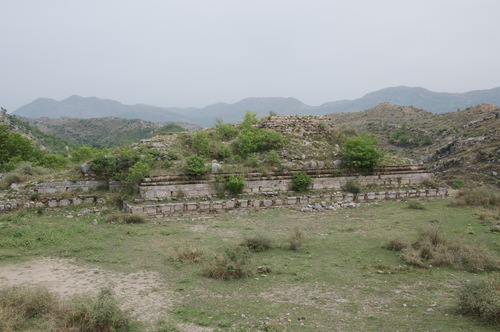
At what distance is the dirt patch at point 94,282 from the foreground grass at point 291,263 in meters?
0.26

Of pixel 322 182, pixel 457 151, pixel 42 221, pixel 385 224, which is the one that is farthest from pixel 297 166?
pixel 457 151

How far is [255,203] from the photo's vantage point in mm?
13047

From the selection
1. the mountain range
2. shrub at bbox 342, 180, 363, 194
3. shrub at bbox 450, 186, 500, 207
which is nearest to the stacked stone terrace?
shrub at bbox 342, 180, 363, 194

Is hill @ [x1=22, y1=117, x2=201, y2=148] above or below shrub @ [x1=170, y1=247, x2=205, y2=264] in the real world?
above

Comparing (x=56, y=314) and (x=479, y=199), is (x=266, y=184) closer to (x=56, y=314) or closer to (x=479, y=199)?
(x=479, y=199)

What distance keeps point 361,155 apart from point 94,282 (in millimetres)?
12715

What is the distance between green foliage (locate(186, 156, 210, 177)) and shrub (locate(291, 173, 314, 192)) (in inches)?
151

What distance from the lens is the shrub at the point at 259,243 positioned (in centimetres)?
791

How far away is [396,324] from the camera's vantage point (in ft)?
14.1

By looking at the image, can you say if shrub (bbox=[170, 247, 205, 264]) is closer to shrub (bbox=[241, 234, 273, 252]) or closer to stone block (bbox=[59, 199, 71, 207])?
shrub (bbox=[241, 234, 273, 252])

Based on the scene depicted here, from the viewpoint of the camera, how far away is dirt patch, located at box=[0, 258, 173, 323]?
16.3ft

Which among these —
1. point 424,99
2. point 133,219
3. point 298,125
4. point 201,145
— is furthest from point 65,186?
point 424,99

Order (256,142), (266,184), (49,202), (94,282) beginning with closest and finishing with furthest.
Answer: (94,282) < (49,202) < (266,184) < (256,142)

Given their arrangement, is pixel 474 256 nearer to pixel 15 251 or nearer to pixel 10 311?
pixel 10 311
